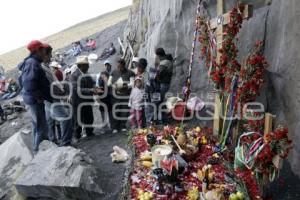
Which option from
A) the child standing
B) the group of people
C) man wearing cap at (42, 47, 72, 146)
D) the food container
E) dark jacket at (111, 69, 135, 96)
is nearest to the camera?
the food container

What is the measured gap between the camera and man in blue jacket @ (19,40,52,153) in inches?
313

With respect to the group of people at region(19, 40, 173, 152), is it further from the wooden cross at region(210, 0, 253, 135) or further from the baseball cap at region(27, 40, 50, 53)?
the wooden cross at region(210, 0, 253, 135)

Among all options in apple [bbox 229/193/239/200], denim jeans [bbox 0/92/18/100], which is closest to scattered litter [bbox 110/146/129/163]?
apple [bbox 229/193/239/200]

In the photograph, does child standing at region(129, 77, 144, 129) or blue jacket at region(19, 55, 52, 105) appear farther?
child standing at region(129, 77, 144, 129)

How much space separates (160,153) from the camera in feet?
23.9

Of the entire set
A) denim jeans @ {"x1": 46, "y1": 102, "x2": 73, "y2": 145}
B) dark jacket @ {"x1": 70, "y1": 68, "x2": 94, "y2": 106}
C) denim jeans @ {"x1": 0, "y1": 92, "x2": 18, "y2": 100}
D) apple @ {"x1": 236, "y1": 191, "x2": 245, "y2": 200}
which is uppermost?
dark jacket @ {"x1": 70, "y1": 68, "x2": 94, "y2": 106}

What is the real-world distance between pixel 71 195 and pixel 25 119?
A: 11.3m

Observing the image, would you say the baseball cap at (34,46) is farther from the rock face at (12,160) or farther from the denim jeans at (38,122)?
the rock face at (12,160)

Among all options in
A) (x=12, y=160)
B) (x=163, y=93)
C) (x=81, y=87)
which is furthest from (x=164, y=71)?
(x=12, y=160)

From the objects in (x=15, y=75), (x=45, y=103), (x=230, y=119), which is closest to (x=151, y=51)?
(x=45, y=103)

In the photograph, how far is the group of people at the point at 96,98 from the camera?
8.74 metres

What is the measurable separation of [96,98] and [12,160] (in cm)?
290

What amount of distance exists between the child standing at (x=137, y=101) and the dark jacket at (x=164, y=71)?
56 cm

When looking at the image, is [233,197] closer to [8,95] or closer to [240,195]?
[240,195]
